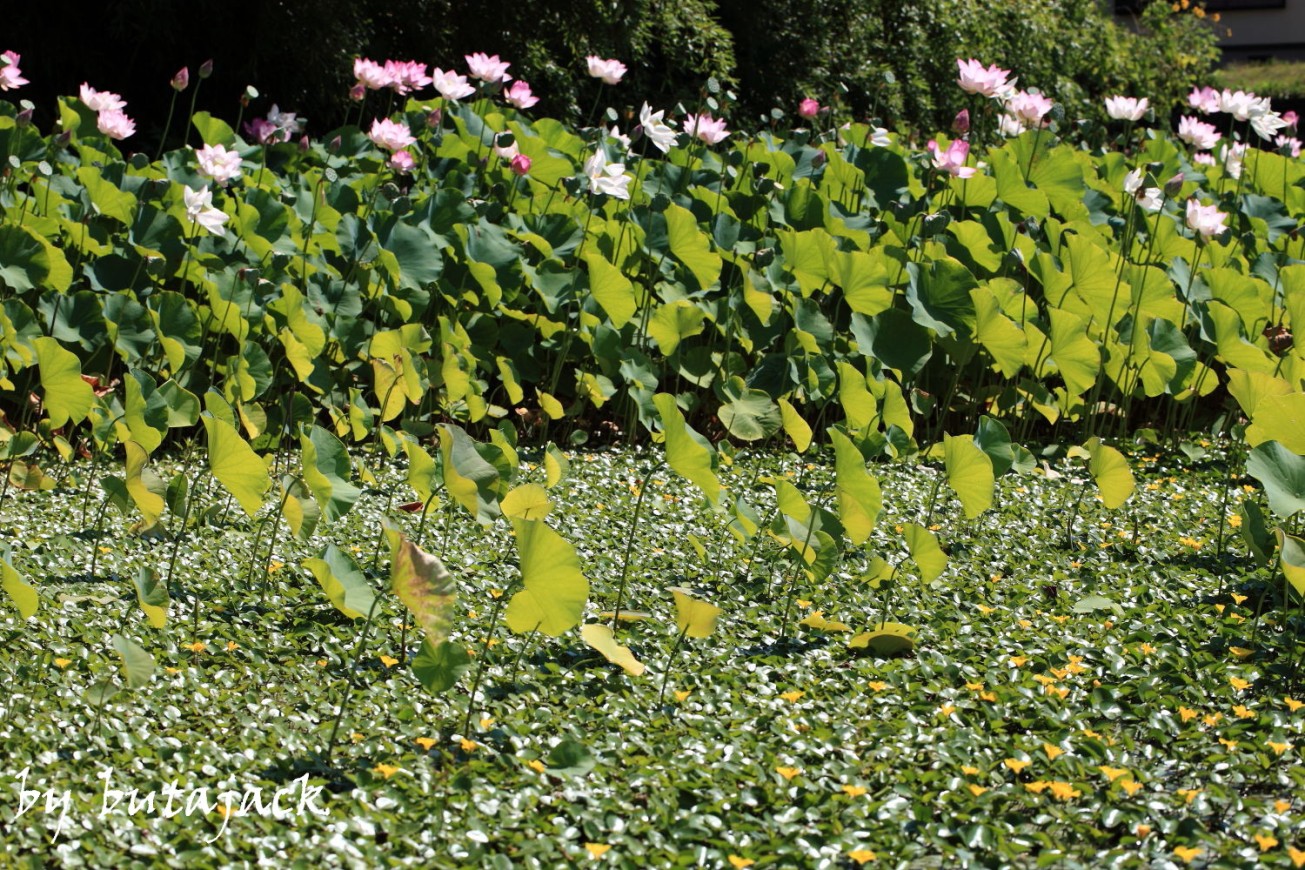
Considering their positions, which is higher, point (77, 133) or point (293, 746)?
point (77, 133)

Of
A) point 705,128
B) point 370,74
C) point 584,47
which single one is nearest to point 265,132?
point 370,74

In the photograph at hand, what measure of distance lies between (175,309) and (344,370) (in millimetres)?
420

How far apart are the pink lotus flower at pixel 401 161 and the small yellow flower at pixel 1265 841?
279 centimetres

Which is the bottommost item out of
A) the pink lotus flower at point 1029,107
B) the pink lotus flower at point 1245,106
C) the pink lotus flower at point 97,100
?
the pink lotus flower at point 97,100

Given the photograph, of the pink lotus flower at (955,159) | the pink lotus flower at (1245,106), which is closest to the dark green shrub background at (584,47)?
the pink lotus flower at (955,159)

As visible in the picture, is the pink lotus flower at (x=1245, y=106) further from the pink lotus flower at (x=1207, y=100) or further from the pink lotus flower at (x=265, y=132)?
the pink lotus flower at (x=265, y=132)

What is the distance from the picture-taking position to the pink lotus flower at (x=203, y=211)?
3086 millimetres

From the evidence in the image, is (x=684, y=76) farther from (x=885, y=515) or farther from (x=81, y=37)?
(x=885, y=515)

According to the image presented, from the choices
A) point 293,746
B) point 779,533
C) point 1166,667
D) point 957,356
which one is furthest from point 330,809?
point 957,356

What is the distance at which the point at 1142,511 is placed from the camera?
3020 millimetres

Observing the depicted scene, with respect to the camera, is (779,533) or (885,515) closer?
(779,533)

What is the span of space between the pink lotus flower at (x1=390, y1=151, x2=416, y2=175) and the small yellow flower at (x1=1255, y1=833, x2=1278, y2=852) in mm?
2785

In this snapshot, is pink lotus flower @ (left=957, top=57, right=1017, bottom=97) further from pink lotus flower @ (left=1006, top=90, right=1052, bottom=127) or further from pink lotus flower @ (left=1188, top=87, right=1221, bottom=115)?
pink lotus flower @ (left=1188, top=87, right=1221, bottom=115)

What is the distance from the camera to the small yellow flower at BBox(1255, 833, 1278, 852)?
157 centimetres
